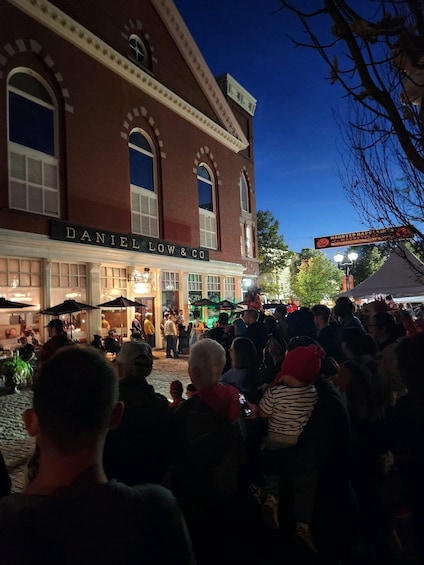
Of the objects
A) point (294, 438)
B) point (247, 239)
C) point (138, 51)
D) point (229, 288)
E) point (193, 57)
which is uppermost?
point (193, 57)

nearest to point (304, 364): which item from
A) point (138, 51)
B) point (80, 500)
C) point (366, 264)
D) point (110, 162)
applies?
point (80, 500)

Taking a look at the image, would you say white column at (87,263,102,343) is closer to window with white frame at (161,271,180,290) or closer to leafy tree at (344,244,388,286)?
window with white frame at (161,271,180,290)

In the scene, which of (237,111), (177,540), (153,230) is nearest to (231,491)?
(177,540)

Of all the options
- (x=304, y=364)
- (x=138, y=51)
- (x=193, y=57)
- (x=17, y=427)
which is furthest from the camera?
(x=193, y=57)

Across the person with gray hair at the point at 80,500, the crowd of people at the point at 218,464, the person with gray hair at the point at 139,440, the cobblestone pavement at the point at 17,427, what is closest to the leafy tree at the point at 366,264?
the cobblestone pavement at the point at 17,427

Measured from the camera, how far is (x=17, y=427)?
6.63 meters

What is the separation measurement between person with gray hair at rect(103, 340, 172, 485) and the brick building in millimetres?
10343

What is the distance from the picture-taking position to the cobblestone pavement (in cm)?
495

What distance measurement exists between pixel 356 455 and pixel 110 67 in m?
16.5

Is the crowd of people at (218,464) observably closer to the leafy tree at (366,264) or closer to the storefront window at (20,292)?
the storefront window at (20,292)

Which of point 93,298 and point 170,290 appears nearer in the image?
point 93,298

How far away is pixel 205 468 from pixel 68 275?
40.7 ft

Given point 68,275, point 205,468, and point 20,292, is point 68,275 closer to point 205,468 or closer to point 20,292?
point 20,292

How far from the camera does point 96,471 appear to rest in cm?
104
